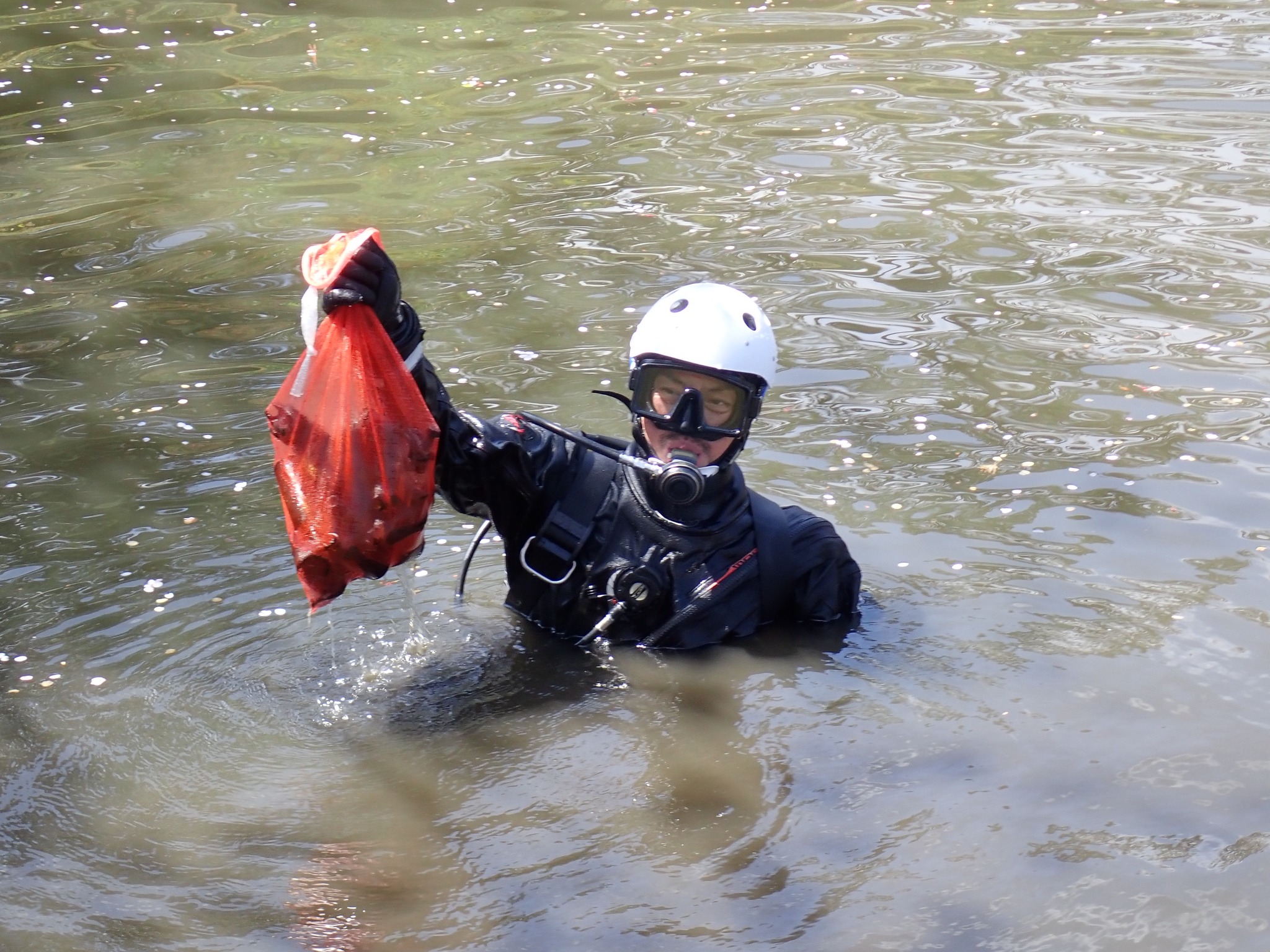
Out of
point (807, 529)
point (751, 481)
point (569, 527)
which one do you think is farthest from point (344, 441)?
point (751, 481)

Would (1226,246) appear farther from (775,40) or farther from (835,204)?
(775,40)

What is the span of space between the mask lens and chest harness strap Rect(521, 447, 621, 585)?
0.28 metres

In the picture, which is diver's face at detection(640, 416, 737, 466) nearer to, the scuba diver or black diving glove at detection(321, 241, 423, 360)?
the scuba diver

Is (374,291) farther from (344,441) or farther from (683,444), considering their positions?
(683,444)

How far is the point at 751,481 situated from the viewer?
5.77 metres

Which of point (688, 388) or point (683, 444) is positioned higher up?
point (688, 388)

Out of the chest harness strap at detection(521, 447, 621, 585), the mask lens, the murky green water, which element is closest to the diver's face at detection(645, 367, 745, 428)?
the mask lens

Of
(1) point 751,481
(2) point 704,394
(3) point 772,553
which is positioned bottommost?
(1) point 751,481

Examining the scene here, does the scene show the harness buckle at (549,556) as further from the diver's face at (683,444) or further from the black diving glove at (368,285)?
the black diving glove at (368,285)

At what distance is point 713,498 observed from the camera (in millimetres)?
4289

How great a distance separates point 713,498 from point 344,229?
5.01 metres

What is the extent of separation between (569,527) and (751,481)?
5.57 ft

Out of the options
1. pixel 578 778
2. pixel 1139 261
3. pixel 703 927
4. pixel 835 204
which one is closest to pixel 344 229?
pixel 835 204

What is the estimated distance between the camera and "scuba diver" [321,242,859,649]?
4074mm
